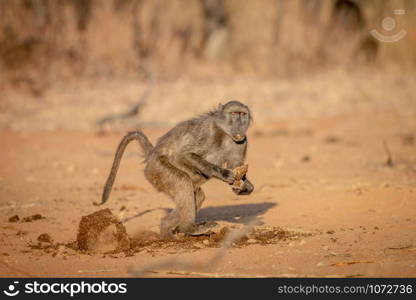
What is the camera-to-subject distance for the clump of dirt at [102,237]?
6.04m

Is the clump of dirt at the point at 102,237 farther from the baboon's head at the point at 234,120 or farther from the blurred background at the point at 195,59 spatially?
the blurred background at the point at 195,59

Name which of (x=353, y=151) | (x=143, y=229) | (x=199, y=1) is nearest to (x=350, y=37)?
(x=199, y=1)

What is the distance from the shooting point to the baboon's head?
6215 millimetres

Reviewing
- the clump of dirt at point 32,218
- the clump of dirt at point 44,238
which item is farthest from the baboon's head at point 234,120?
the clump of dirt at point 32,218

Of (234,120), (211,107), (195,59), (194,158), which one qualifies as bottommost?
(194,158)

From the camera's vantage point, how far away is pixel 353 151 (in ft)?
39.4

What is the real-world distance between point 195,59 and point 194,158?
1489 centimetres

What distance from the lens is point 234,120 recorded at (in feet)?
20.5

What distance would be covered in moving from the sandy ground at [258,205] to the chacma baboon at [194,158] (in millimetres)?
420

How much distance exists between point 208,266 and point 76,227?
7.38 ft

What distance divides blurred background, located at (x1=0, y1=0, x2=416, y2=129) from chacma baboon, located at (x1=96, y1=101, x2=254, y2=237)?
8.45 m

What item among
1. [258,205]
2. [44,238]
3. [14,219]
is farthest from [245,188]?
[14,219]

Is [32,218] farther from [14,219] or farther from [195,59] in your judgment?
[195,59]

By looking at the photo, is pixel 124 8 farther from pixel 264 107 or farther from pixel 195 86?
pixel 264 107
